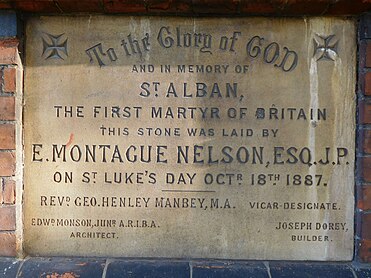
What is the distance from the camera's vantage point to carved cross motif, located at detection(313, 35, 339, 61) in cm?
182

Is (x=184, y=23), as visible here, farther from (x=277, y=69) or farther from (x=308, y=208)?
(x=308, y=208)

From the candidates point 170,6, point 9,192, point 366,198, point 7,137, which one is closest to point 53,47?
point 7,137

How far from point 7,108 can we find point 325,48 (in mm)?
1324

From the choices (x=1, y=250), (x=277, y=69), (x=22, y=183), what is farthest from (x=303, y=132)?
(x=1, y=250)

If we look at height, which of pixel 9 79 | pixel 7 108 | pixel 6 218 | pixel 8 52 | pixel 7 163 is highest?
pixel 8 52

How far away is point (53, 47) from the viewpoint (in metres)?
1.83

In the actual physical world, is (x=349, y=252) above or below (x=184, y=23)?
below

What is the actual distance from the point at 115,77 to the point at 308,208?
38.4 inches

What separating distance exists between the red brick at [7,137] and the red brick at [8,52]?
0.84 feet

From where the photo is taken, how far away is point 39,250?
1.84m

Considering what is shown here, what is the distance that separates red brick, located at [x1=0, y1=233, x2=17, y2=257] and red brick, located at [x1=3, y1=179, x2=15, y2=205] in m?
0.13

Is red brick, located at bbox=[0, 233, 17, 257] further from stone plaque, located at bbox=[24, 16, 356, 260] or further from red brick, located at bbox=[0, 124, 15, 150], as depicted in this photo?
red brick, located at bbox=[0, 124, 15, 150]

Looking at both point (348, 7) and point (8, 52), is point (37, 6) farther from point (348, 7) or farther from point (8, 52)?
point (348, 7)

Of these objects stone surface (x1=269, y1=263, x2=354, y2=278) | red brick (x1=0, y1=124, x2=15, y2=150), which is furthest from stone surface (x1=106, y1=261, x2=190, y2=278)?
red brick (x1=0, y1=124, x2=15, y2=150)
